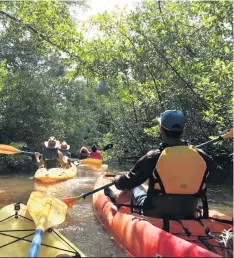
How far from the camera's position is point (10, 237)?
11.2 feet

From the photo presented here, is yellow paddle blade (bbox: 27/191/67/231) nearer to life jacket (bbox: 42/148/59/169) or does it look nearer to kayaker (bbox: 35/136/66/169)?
kayaker (bbox: 35/136/66/169)

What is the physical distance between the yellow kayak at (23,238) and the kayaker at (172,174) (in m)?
0.85

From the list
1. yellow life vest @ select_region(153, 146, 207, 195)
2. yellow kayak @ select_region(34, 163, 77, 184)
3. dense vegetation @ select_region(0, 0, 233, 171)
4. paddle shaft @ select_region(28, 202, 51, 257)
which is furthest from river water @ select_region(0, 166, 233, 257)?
dense vegetation @ select_region(0, 0, 233, 171)

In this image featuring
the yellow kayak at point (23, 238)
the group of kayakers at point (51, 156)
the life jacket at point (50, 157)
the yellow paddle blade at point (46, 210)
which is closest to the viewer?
the yellow kayak at point (23, 238)

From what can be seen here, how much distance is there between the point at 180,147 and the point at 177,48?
21.6 ft

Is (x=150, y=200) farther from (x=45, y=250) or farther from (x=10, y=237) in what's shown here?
(x=10, y=237)

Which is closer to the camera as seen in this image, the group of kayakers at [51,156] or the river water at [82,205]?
the river water at [82,205]

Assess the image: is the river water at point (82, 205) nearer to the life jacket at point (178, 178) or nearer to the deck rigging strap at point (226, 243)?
the life jacket at point (178, 178)

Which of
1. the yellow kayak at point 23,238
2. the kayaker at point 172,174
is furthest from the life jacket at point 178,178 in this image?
the yellow kayak at point 23,238

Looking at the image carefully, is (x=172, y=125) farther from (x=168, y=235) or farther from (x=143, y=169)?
(x=168, y=235)

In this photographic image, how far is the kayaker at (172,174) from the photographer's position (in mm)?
3080

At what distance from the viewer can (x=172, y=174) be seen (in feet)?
10.1

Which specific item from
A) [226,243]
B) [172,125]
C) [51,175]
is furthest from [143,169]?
[51,175]

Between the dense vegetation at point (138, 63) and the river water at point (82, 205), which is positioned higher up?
the dense vegetation at point (138, 63)
